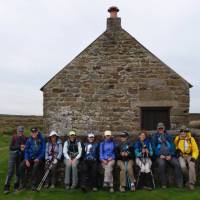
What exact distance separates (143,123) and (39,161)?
6286mm

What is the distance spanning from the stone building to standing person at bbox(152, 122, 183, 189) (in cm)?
498

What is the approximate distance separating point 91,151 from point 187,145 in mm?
2682

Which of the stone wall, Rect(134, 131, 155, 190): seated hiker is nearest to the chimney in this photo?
Rect(134, 131, 155, 190): seated hiker

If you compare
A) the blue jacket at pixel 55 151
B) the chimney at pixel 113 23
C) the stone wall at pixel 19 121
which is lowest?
the blue jacket at pixel 55 151

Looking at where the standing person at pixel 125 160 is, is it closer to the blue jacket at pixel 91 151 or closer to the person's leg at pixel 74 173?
the blue jacket at pixel 91 151

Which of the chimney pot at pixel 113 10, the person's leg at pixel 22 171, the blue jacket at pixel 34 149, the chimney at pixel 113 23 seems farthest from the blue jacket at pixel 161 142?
the chimney pot at pixel 113 10

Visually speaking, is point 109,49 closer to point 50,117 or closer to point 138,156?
point 50,117

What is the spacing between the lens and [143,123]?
17078mm

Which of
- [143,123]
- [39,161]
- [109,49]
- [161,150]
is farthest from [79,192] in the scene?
[109,49]

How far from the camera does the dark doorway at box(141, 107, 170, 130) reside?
17.0 m

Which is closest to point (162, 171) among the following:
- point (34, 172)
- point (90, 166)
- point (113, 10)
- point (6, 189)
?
point (90, 166)

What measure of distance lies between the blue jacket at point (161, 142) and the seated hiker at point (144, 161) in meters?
0.18

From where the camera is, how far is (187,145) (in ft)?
38.2

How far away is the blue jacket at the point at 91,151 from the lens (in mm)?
11719
